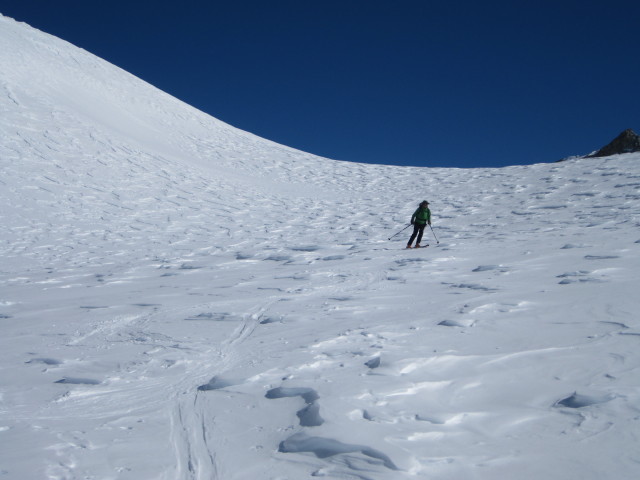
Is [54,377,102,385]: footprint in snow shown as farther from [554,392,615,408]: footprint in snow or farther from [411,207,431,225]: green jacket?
[411,207,431,225]: green jacket

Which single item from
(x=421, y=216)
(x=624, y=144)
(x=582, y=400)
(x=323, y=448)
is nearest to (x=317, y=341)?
(x=323, y=448)

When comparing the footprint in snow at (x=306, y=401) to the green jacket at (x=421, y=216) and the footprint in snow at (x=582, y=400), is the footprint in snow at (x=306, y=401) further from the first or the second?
the green jacket at (x=421, y=216)

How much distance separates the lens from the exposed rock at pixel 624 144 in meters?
23.5

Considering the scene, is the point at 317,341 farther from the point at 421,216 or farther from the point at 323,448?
the point at 421,216

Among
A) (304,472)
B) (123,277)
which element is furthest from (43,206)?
(304,472)

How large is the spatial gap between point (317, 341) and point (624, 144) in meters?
23.7

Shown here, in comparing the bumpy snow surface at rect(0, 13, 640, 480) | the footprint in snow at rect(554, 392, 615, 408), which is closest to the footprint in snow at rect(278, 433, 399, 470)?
the bumpy snow surface at rect(0, 13, 640, 480)

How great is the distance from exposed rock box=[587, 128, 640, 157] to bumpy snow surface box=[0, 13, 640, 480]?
9840mm

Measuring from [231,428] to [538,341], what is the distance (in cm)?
253

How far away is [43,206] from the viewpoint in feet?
47.5

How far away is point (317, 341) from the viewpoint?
489cm

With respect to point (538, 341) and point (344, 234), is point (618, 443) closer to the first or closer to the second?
point (538, 341)

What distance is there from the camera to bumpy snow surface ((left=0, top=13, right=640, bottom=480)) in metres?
2.95

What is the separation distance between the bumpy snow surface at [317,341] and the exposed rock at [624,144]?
9.84 m
